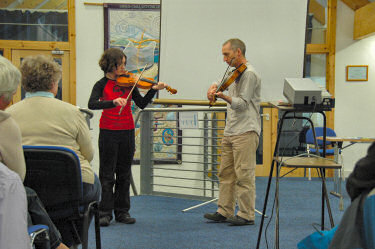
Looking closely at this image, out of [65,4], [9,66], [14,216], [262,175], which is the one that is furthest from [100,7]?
[14,216]

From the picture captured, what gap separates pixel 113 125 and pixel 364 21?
5030 mm

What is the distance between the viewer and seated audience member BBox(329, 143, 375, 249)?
107 cm

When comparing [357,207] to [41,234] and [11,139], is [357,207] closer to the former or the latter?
[41,234]

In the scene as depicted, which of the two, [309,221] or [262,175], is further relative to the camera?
[262,175]

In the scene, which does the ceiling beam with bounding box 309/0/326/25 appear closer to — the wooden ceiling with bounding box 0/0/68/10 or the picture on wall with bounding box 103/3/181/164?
the picture on wall with bounding box 103/3/181/164

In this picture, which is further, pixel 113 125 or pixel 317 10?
pixel 317 10

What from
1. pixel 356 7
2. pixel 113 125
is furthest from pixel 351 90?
pixel 113 125

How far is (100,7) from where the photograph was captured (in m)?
6.50

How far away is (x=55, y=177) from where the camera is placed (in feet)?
6.23

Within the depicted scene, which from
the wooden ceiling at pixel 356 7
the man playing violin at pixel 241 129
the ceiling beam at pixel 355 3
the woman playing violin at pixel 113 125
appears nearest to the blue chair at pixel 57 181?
the woman playing violin at pixel 113 125

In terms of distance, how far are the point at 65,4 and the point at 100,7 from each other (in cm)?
56

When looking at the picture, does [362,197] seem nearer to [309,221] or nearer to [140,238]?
[140,238]

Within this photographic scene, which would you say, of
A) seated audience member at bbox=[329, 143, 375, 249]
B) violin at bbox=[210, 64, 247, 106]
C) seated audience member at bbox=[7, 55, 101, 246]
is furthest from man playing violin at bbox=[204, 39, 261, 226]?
seated audience member at bbox=[329, 143, 375, 249]

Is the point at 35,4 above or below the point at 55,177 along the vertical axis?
above
